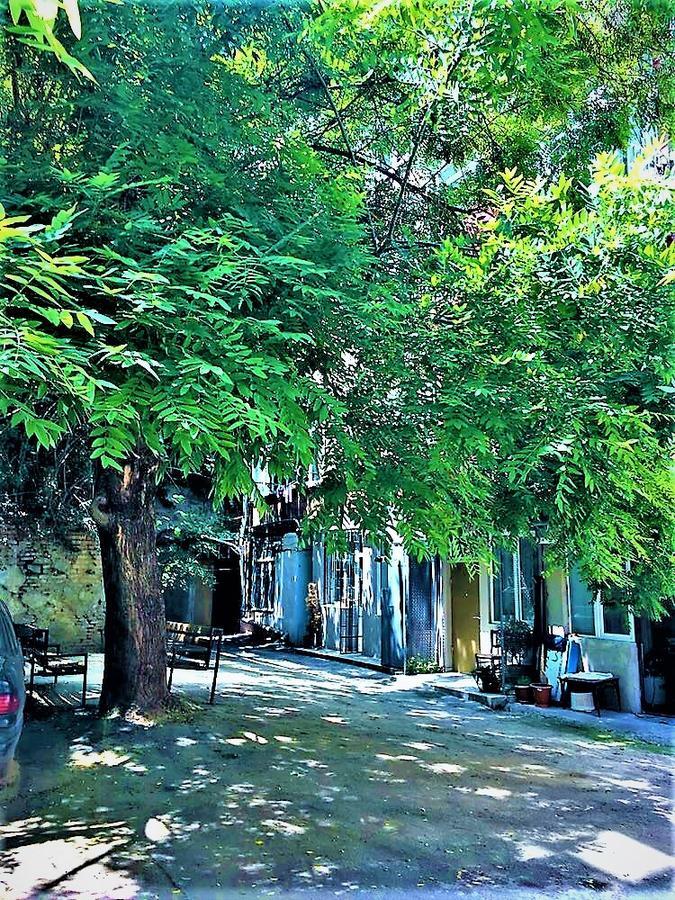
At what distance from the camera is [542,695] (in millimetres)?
11469

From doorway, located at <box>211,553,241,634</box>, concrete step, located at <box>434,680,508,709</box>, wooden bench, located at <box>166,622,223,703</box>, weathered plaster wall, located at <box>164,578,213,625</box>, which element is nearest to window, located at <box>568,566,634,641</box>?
concrete step, located at <box>434,680,508,709</box>

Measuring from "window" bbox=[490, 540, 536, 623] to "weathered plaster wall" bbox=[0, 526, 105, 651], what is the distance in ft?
30.8

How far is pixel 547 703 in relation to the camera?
11.4m

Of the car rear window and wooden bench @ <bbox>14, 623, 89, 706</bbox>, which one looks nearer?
the car rear window

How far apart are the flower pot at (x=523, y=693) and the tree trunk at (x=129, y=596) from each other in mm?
5746

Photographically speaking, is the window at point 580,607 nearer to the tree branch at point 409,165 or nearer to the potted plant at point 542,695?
the potted plant at point 542,695

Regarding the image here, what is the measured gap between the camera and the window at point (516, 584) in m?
12.8

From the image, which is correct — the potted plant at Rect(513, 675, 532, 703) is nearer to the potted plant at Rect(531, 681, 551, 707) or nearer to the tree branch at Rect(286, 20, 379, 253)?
the potted plant at Rect(531, 681, 551, 707)

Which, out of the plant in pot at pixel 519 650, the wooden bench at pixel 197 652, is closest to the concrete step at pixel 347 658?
the plant in pot at pixel 519 650

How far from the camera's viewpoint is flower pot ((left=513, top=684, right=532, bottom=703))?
1166 centimetres

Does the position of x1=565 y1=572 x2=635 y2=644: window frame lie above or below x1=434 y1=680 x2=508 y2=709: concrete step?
above

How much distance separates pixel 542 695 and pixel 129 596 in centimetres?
662

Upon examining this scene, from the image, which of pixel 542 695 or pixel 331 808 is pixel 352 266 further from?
pixel 542 695

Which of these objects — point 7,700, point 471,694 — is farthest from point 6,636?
point 471,694
